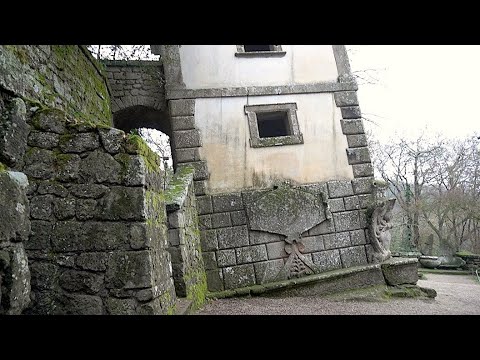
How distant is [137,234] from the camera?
2.62m

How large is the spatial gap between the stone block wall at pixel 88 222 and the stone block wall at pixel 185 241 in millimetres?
1605

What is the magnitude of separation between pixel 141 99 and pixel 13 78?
505 centimetres

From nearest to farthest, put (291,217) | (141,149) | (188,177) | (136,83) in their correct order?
(141,149)
(188,177)
(291,217)
(136,83)

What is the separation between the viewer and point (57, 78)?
3.79m

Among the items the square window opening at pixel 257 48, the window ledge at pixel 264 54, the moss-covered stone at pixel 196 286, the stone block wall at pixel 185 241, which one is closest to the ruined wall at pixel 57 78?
the stone block wall at pixel 185 241

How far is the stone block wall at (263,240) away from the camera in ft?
20.3

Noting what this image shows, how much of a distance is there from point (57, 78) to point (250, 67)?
439cm

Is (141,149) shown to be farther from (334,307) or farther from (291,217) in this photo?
Result: (291,217)

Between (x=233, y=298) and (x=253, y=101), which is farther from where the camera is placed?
(x=253, y=101)

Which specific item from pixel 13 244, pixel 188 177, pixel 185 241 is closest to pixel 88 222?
pixel 13 244

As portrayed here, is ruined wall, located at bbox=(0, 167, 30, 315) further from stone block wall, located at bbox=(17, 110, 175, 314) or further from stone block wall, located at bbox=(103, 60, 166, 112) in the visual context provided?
stone block wall, located at bbox=(103, 60, 166, 112)

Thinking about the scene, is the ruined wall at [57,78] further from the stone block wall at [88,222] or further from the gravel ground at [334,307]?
the gravel ground at [334,307]
